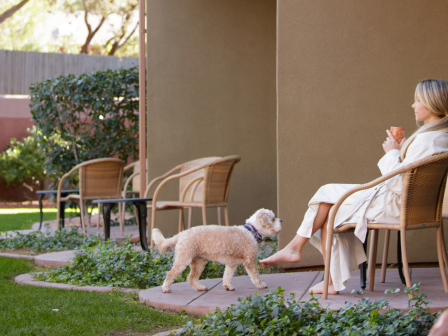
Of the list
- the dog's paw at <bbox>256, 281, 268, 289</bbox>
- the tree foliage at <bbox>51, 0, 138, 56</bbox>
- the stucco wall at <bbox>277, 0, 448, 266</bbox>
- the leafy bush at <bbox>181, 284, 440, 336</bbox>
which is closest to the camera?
the leafy bush at <bbox>181, 284, 440, 336</bbox>

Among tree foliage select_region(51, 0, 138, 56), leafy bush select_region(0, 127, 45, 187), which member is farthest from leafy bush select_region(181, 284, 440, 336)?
tree foliage select_region(51, 0, 138, 56)

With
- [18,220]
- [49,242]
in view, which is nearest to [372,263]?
[49,242]

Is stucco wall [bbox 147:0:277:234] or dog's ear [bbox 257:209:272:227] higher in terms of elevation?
stucco wall [bbox 147:0:277:234]

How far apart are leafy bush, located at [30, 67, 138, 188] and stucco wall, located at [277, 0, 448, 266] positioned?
14.2ft

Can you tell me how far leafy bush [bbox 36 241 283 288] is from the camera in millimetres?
3902

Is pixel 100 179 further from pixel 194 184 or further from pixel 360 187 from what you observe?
pixel 360 187

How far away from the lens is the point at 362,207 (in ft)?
9.96

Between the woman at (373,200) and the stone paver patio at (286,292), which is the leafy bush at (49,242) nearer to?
the stone paver patio at (286,292)

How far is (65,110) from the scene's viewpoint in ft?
26.7

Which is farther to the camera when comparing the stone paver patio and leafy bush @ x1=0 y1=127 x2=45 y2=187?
leafy bush @ x1=0 y1=127 x2=45 y2=187

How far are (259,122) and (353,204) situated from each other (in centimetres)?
336

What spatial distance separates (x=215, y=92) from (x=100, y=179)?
178 centimetres

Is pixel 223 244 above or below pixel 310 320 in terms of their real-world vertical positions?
above

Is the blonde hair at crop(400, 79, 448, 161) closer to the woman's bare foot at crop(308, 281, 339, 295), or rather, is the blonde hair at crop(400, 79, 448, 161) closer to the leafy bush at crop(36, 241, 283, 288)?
the woman's bare foot at crop(308, 281, 339, 295)
